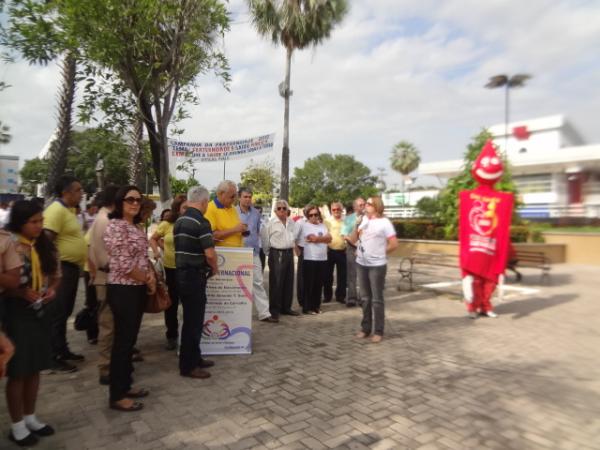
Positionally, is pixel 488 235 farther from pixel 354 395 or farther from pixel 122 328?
pixel 122 328

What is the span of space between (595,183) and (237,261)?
82.1 ft

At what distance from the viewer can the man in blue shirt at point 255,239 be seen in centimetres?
612

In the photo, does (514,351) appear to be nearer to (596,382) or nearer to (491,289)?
(596,382)

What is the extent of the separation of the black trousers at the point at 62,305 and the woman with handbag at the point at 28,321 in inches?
53.2

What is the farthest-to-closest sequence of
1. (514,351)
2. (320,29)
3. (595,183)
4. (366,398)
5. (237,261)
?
1. (595,183)
2. (320,29)
3. (514,351)
4. (237,261)
5. (366,398)

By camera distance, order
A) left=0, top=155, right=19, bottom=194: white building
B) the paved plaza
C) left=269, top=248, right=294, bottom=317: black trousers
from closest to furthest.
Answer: the paved plaza
left=269, top=248, right=294, bottom=317: black trousers
left=0, top=155, right=19, bottom=194: white building

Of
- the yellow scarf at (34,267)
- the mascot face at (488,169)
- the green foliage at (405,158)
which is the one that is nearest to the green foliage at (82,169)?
the mascot face at (488,169)

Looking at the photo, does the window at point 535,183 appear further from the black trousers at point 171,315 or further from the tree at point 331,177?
the tree at point 331,177

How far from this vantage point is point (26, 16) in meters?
5.47

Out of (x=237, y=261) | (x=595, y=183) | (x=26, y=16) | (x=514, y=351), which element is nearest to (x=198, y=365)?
(x=237, y=261)

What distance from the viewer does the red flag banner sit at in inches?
275

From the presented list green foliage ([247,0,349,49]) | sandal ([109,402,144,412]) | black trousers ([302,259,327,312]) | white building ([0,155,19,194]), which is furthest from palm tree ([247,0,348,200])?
sandal ([109,402,144,412])

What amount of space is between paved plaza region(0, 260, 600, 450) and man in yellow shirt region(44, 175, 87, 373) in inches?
11.3

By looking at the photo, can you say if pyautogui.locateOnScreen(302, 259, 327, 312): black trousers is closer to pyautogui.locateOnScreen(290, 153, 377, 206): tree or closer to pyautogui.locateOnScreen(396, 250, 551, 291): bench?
pyautogui.locateOnScreen(396, 250, 551, 291): bench
